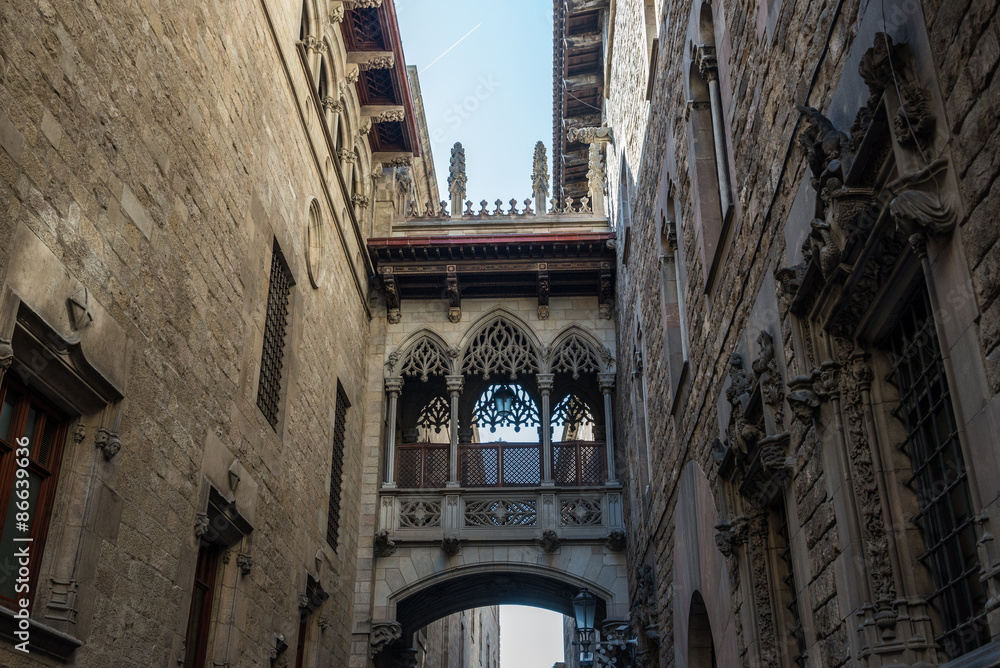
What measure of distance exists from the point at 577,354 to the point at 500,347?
1.37 m

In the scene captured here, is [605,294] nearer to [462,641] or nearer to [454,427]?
[454,427]

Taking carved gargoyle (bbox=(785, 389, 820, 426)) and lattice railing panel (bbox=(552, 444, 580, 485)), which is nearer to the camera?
carved gargoyle (bbox=(785, 389, 820, 426))

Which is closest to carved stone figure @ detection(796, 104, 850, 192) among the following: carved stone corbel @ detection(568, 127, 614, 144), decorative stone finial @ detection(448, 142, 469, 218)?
carved stone corbel @ detection(568, 127, 614, 144)

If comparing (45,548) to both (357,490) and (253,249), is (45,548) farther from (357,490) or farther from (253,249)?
(357,490)

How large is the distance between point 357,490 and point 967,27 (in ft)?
44.4

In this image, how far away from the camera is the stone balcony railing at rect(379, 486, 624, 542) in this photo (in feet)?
51.4

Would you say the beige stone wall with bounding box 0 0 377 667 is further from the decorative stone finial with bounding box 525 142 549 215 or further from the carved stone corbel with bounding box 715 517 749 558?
the decorative stone finial with bounding box 525 142 549 215

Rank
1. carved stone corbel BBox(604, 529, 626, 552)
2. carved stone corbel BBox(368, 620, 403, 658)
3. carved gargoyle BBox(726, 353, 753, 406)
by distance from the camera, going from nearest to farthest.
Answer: carved gargoyle BBox(726, 353, 753, 406) → carved stone corbel BBox(368, 620, 403, 658) → carved stone corbel BBox(604, 529, 626, 552)

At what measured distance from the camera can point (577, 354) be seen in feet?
56.4

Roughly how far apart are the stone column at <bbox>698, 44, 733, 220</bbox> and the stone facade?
0.08 ft

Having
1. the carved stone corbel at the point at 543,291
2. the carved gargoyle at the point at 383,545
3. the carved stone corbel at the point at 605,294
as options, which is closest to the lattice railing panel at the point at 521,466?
the carved gargoyle at the point at 383,545

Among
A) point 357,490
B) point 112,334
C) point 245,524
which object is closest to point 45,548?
point 112,334

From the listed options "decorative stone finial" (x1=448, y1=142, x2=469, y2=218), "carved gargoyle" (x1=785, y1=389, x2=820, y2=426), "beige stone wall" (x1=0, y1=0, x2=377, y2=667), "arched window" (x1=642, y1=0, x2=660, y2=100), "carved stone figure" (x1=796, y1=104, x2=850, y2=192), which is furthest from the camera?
A: "decorative stone finial" (x1=448, y1=142, x2=469, y2=218)

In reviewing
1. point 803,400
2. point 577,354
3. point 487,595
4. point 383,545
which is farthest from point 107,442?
point 487,595
